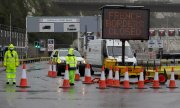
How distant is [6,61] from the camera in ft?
71.3

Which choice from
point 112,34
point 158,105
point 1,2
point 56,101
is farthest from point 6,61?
point 1,2

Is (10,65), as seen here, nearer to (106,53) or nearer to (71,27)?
(106,53)

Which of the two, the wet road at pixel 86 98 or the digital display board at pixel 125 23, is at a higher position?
the digital display board at pixel 125 23

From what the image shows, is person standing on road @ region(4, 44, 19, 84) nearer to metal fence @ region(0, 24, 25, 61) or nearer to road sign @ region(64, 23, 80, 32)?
metal fence @ region(0, 24, 25, 61)

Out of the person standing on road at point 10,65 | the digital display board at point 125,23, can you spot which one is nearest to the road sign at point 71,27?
the digital display board at point 125,23

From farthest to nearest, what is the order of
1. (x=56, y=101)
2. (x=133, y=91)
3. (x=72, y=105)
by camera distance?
(x=133, y=91) < (x=56, y=101) < (x=72, y=105)

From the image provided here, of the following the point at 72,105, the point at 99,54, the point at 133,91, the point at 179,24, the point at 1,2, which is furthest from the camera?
the point at 179,24

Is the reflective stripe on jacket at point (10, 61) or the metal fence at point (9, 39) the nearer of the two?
the reflective stripe on jacket at point (10, 61)

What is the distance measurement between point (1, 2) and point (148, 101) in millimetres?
72228

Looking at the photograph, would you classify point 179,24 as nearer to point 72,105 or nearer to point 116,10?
point 116,10

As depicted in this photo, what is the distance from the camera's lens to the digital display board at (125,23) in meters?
24.3

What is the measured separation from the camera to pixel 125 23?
24.5m

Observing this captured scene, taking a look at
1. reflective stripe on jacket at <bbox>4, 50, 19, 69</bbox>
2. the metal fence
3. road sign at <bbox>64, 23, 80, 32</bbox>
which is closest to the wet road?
reflective stripe on jacket at <bbox>4, 50, 19, 69</bbox>

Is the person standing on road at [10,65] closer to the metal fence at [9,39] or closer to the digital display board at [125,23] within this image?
the digital display board at [125,23]
